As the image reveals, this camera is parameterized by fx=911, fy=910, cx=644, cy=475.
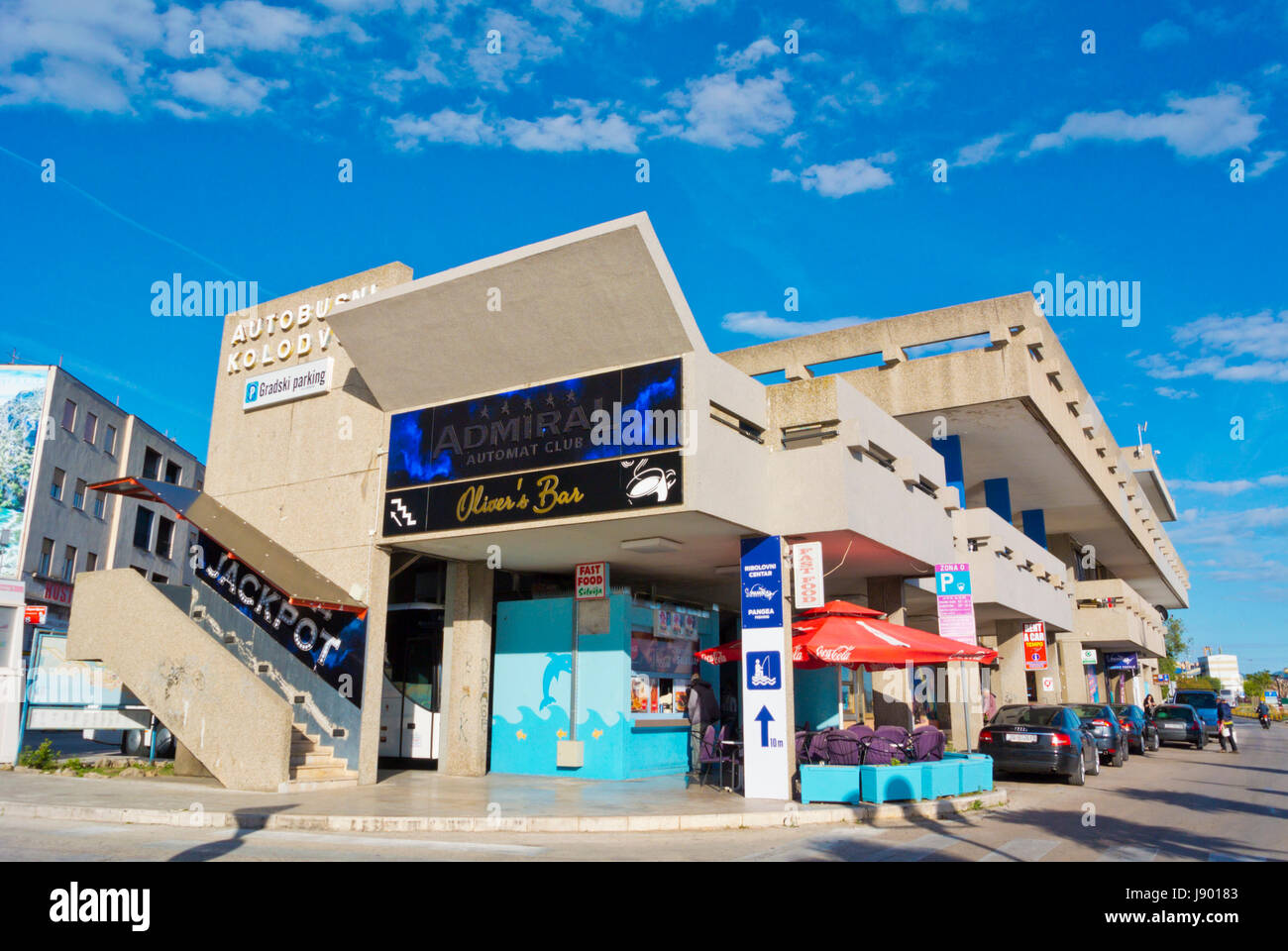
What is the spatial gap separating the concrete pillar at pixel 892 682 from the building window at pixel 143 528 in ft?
142

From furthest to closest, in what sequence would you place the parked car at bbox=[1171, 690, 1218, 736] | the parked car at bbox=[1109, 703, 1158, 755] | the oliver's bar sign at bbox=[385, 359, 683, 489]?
1. the parked car at bbox=[1171, 690, 1218, 736]
2. the parked car at bbox=[1109, 703, 1158, 755]
3. the oliver's bar sign at bbox=[385, 359, 683, 489]

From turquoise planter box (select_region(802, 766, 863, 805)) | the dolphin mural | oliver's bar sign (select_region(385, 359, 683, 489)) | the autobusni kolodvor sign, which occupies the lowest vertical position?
turquoise planter box (select_region(802, 766, 863, 805))

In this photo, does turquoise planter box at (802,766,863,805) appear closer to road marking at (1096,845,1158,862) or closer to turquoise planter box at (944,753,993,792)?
turquoise planter box at (944,753,993,792)

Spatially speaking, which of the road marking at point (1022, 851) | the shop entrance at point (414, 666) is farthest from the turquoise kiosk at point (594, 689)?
the road marking at point (1022, 851)

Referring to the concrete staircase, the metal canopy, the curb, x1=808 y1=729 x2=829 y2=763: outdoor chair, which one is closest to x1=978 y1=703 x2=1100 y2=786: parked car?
x1=808 y1=729 x2=829 y2=763: outdoor chair

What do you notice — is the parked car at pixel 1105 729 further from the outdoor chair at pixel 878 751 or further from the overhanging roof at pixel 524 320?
the overhanging roof at pixel 524 320

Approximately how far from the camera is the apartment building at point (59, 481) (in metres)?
40.1

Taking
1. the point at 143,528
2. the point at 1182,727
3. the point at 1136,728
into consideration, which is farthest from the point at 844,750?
the point at 143,528

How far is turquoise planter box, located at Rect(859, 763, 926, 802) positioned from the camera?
12805 millimetres

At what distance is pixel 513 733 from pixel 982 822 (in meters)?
9.71

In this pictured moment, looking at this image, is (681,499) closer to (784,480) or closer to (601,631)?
(784,480)

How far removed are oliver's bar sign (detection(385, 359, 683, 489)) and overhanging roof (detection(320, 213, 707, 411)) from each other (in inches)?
11.4

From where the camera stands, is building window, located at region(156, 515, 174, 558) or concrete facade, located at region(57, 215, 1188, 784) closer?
concrete facade, located at region(57, 215, 1188, 784)
